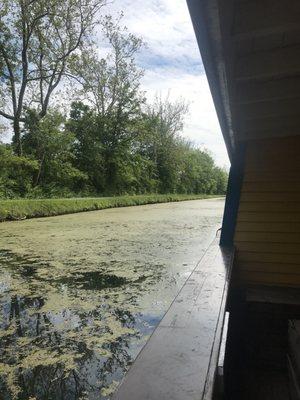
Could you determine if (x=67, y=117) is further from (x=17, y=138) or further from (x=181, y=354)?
(x=181, y=354)

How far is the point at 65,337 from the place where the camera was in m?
2.32

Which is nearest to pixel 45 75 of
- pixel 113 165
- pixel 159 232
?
pixel 113 165

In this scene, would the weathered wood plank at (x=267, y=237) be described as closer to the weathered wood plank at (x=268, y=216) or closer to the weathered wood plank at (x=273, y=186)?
the weathered wood plank at (x=268, y=216)

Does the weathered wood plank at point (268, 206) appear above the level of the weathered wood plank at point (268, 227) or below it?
above

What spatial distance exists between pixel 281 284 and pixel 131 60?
1987cm

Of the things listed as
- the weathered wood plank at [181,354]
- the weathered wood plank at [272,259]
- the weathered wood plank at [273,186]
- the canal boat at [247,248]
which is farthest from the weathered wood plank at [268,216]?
the weathered wood plank at [181,354]

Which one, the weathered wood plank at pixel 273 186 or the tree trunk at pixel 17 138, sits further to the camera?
the tree trunk at pixel 17 138

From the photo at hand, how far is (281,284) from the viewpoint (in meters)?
3.52

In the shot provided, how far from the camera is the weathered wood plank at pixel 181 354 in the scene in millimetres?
833

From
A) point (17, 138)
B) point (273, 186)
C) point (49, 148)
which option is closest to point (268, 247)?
point (273, 186)

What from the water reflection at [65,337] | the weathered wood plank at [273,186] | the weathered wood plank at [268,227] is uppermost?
the weathered wood plank at [273,186]

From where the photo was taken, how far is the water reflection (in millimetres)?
1775

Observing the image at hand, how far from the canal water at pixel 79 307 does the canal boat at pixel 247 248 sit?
0.64 meters

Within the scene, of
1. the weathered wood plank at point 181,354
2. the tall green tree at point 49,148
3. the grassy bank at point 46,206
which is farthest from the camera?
the tall green tree at point 49,148
